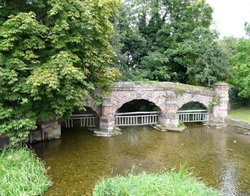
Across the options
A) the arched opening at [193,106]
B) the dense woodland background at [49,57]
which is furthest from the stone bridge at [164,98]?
the dense woodland background at [49,57]

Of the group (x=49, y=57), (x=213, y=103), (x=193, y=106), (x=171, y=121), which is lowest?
(x=171, y=121)

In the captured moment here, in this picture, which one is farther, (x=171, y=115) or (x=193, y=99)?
(x=193, y=99)

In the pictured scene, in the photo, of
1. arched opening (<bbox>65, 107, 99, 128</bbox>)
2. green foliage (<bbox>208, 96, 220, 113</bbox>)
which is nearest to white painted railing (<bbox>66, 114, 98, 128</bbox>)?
arched opening (<bbox>65, 107, 99, 128</bbox>)

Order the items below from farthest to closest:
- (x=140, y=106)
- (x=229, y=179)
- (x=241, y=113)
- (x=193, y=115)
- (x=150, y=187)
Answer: (x=241, y=113) < (x=140, y=106) < (x=193, y=115) < (x=229, y=179) < (x=150, y=187)

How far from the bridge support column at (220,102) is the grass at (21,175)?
39.7 ft

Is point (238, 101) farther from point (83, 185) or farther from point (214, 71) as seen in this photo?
point (83, 185)

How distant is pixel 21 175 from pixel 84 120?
28.3ft

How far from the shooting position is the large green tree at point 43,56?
901cm

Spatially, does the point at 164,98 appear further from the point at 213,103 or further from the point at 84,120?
the point at 84,120

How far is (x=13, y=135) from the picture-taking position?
9.45 m

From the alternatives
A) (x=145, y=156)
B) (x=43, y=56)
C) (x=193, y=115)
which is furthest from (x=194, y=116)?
(x=43, y=56)

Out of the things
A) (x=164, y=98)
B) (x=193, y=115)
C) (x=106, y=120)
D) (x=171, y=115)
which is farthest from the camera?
(x=193, y=115)

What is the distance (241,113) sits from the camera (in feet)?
66.9

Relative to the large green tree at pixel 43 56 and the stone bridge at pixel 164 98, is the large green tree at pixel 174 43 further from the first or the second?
the large green tree at pixel 43 56
